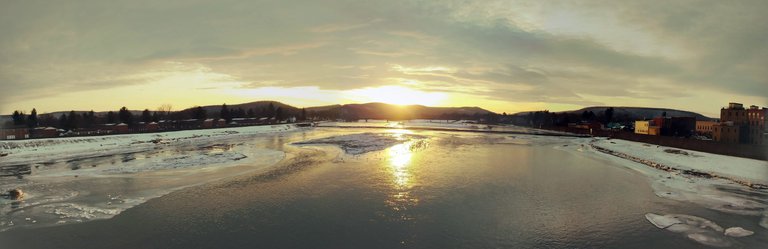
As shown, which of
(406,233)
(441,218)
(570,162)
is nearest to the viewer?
(406,233)

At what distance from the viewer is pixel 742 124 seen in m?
35.5

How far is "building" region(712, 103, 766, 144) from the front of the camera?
103 ft

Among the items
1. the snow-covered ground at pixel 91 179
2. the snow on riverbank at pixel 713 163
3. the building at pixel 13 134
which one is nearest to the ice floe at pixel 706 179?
the snow on riverbank at pixel 713 163

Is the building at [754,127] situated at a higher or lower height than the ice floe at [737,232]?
higher

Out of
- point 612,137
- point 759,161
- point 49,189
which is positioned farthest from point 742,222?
point 612,137

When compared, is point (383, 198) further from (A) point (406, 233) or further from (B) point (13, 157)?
(B) point (13, 157)

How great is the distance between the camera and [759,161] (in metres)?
31.0

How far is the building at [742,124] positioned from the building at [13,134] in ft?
257

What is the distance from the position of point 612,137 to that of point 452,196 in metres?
61.1

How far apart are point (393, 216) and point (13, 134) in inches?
2530

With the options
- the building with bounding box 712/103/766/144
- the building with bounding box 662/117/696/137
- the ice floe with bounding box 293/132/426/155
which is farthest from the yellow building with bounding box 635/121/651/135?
the ice floe with bounding box 293/132/426/155

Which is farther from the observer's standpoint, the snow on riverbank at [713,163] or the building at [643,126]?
the building at [643,126]

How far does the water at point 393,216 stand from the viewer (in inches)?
499

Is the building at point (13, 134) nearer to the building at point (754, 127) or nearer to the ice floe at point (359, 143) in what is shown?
the ice floe at point (359, 143)
